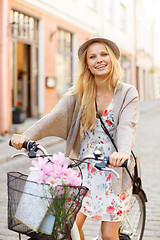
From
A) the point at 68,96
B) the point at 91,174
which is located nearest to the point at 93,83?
the point at 68,96

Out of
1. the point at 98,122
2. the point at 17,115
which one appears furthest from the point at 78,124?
the point at 17,115

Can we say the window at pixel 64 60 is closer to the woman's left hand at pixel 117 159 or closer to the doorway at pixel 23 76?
the doorway at pixel 23 76

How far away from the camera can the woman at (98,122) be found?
2.38 m

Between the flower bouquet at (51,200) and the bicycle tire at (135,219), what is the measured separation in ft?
3.45

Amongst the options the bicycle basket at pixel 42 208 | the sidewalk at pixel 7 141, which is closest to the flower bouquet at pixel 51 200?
the bicycle basket at pixel 42 208

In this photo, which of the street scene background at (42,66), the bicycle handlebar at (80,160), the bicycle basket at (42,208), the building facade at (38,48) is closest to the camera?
the bicycle basket at (42,208)

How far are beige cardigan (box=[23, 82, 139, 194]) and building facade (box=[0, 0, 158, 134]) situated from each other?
803cm

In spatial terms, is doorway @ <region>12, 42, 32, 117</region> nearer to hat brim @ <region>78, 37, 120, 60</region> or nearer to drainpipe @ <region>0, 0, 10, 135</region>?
drainpipe @ <region>0, 0, 10, 135</region>

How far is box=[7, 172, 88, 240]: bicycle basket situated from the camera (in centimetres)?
175

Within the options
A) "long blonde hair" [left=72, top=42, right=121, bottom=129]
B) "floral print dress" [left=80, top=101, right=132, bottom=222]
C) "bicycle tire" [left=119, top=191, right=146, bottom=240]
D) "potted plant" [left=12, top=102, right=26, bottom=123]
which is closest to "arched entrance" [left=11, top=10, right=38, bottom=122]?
"potted plant" [left=12, top=102, right=26, bottom=123]

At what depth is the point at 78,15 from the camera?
588 inches

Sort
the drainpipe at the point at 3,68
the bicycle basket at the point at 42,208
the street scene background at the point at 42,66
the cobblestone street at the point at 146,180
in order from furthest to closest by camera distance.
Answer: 1. the drainpipe at the point at 3,68
2. the street scene background at the point at 42,66
3. the cobblestone street at the point at 146,180
4. the bicycle basket at the point at 42,208

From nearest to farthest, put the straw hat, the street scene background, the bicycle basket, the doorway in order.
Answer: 1. the bicycle basket
2. the straw hat
3. the street scene background
4. the doorway

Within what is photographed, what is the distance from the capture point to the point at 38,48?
12.5 metres
